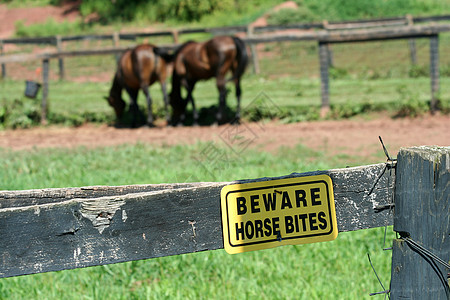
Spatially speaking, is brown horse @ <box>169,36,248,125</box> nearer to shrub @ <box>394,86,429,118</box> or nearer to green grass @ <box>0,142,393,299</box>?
shrub @ <box>394,86,429,118</box>

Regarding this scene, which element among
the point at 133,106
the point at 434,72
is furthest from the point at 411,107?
the point at 133,106

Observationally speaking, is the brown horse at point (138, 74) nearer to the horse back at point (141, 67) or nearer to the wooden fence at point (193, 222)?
the horse back at point (141, 67)

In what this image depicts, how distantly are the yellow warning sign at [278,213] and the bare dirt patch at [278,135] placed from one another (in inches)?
232

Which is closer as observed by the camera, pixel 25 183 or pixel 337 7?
pixel 25 183

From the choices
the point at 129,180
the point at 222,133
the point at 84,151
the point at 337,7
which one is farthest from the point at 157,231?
the point at 337,7

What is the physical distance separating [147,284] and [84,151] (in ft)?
17.7

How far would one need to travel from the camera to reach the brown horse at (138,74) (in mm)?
11742

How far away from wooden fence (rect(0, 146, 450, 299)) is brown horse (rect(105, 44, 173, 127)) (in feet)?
33.0

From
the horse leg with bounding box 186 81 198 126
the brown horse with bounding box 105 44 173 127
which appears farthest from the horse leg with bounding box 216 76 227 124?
the brown horse with bounding box 105 44 173 127

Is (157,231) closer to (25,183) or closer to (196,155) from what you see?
(25,183)

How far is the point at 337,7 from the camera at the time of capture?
Answer: 26.7m

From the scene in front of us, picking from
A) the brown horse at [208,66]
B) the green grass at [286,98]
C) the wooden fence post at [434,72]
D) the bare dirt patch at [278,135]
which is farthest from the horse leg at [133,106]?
the wooden fence post at [434,72]

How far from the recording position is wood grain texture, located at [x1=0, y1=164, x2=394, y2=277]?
1818mm

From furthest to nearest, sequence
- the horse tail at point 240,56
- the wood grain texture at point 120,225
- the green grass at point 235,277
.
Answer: the horse tail at point 240,56 < the green grass at point 235,277 < the wood grain texture at point 120,225
